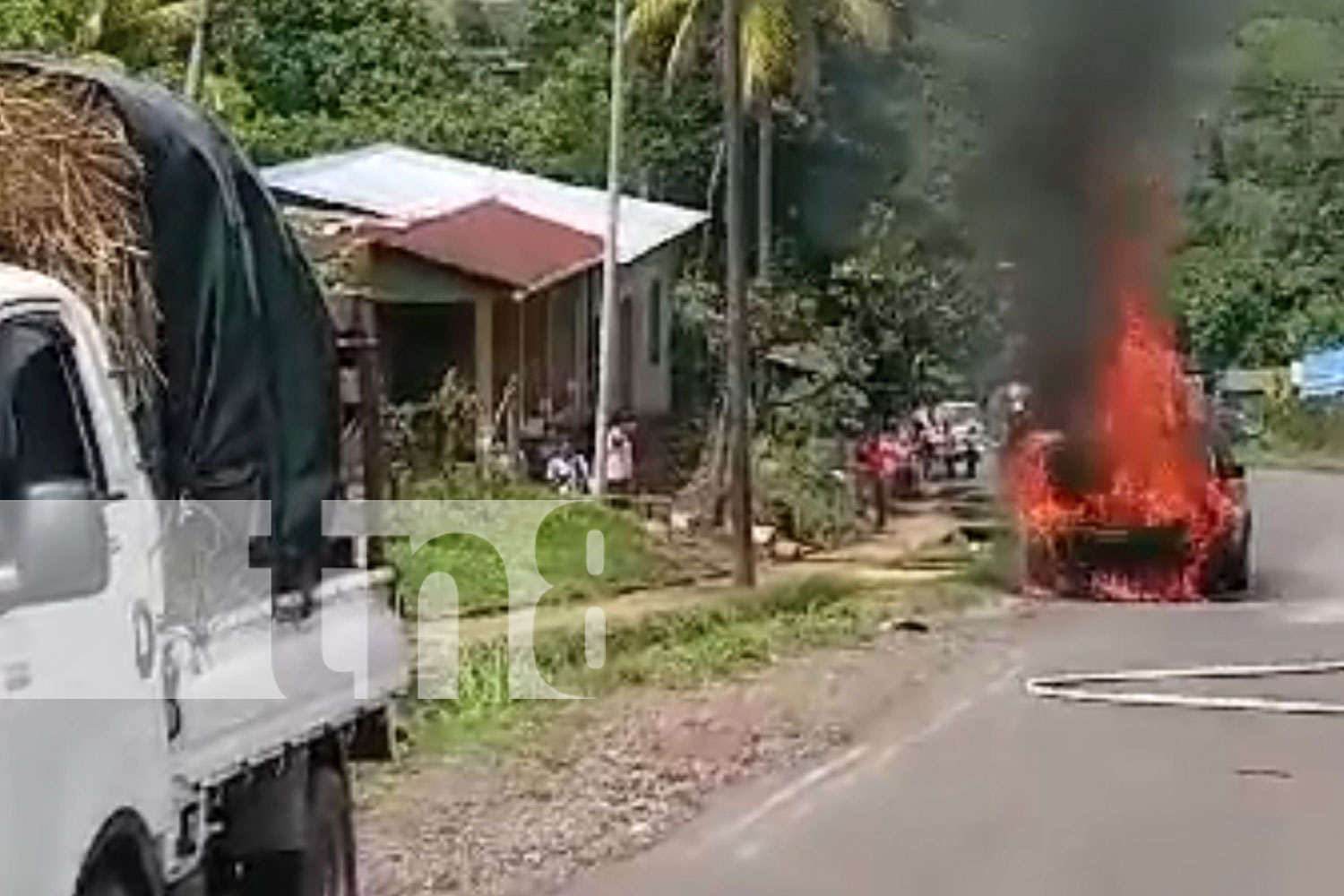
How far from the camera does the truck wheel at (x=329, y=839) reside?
29.2ft

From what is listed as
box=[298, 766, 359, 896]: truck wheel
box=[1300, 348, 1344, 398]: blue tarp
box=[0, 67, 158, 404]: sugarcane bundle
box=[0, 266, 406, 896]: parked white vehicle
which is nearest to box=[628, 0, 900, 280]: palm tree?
box=[298, 766, 359, 896]: truck wheel

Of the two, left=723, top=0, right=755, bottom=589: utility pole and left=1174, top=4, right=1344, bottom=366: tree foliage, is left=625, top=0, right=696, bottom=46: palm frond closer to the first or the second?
left=723, top=0, right=755, bottom=589: utility pole

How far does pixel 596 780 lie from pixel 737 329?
14790mm

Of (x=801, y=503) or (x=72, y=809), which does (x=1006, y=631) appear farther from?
(x=72, y=809)

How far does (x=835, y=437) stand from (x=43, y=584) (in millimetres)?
34400

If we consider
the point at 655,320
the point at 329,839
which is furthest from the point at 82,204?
the point at 655,320

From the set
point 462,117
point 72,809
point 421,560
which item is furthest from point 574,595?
point 462,117

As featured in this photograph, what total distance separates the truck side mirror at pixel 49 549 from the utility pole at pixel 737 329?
67.8ft

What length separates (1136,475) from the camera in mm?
26531

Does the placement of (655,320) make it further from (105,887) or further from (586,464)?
(105,887)

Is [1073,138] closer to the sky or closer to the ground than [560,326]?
closer to the sky

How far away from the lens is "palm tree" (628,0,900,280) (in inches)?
1431

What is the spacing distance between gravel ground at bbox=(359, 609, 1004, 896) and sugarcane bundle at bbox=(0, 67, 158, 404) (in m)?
3.41

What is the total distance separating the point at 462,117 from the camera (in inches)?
1994
